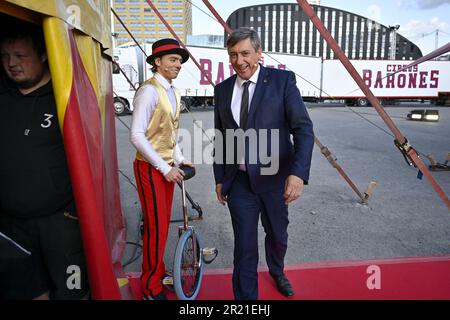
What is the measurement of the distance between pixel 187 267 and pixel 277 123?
1219 millimetres

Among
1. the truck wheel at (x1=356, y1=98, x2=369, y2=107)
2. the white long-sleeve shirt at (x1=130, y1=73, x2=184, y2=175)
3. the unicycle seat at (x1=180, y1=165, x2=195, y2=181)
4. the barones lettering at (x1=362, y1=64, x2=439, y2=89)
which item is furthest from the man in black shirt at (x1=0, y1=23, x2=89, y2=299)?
the truck wheel at (x1=356, y1=98, x2=369, y2=107)

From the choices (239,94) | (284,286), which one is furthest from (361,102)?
(239,94)

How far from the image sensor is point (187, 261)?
2.47m

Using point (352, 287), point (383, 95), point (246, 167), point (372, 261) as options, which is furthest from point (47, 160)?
point (383, 95)

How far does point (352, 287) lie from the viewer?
101 inches

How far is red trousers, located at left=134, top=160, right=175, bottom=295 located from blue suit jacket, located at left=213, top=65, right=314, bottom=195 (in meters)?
0.43

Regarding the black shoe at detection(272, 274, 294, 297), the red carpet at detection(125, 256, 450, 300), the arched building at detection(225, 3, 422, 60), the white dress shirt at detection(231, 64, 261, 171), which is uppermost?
the arched building at detection(225, 3, 422, 60)

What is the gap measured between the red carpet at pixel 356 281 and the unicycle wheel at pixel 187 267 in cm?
13

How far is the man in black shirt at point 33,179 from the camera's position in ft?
5.21

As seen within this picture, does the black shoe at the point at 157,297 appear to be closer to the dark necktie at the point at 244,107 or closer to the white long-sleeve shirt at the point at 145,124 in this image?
the white long-sleeve shirt at the point at 145,124

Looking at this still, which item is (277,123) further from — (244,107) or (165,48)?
(165,48)

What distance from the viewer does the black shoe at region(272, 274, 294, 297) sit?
8.18 ft

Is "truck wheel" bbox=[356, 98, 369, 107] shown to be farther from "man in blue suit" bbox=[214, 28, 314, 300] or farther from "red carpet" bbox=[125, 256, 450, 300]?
"man in blue suit" bbox=[214, 28, 314, 300]
